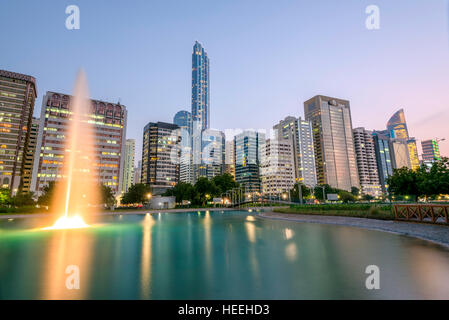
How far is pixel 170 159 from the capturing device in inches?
7392

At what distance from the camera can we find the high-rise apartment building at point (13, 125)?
111688 millimetres

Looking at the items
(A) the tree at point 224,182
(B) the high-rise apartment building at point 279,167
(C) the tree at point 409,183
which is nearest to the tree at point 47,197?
(A) the tree at point 224,182

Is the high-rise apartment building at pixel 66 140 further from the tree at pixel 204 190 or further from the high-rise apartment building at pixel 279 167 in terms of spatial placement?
the high-rise apartment building at pixel 279 167

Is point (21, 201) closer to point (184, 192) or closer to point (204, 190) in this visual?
point (184, 192)

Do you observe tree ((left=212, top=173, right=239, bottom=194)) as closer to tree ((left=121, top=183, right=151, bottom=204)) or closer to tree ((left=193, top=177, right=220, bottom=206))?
tree ((left=193, top=177, right=220, bottom=206))

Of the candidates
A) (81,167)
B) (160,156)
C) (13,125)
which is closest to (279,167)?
(160,156)

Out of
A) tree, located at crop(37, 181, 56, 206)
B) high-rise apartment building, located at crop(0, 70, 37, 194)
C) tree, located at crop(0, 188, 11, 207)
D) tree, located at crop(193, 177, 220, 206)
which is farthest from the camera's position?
high-rise apartment building, located at crop(0, 70, 37, 194)

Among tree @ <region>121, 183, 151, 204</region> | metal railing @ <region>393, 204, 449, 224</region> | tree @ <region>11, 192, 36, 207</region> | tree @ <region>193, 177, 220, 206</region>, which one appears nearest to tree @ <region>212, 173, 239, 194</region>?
tree @ <region>193, 177, 220, 206</region>

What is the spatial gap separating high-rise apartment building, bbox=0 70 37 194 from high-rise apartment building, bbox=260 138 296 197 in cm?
16857

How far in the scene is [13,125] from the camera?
11681 centimetres

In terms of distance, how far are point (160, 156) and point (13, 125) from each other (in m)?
90.6

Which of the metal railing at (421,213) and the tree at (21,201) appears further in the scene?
the tree at (21,201)

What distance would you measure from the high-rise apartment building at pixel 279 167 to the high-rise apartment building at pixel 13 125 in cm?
16857

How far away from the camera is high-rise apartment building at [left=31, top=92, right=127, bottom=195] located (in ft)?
359
